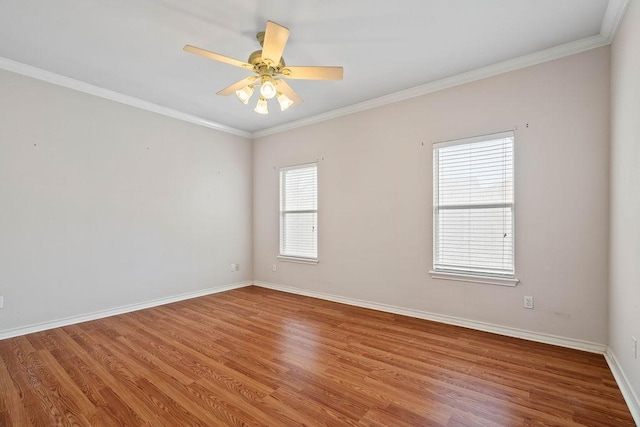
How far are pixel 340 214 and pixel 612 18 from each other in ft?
10.6

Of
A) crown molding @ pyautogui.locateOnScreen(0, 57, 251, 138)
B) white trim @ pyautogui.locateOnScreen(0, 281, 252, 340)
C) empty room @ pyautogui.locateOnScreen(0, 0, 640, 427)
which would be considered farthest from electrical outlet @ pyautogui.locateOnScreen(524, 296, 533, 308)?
crown molding @ pyautogui.locateOnScreen(0, 57, 251, 138)

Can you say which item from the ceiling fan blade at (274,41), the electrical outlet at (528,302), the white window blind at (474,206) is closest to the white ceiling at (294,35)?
the ceiling fan blade at (274,41)

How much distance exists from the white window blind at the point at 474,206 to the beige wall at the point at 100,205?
3.42 metres

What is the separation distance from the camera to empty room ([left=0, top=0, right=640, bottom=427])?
2127 mm

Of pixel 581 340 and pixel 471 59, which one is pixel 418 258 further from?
pixel 471 59

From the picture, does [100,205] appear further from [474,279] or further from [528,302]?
[528,302]

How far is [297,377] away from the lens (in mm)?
2332

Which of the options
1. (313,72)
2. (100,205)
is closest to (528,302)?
(313,72)

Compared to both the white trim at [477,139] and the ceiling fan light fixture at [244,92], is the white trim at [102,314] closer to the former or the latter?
the ceiling fan light fixture at [244,92]

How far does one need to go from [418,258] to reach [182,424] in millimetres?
2829

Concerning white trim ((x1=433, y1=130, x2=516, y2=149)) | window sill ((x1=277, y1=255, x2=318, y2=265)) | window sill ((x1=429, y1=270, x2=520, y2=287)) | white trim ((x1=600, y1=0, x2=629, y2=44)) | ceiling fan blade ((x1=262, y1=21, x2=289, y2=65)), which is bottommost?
window sill ((x1=277, y1=255, x2=318, y2=265))

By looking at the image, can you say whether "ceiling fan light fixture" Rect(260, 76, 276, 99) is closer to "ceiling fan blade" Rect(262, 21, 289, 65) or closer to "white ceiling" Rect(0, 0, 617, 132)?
"ceiling fan blade" Rect(262, 21, 289, 65)

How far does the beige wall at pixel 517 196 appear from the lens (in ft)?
8.98

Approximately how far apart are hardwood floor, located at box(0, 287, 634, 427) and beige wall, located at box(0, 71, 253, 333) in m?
0.55
